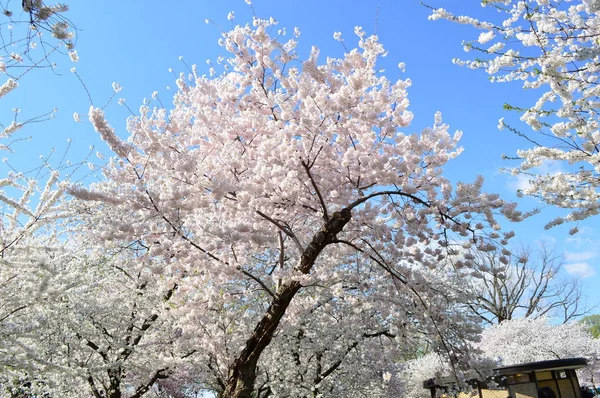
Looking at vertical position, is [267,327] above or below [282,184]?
below

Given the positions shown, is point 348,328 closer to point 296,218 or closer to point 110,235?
point 296,218

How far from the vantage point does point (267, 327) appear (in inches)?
247

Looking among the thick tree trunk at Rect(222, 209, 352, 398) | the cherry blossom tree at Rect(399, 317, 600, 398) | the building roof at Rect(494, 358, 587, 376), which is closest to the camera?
the thick tree trunk at Rect(222, 209, 352, 398)

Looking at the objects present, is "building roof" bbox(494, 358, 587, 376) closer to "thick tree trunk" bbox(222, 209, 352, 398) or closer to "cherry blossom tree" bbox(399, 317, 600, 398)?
"cherry blossom tree" bbox(399, 317, 600, 398)

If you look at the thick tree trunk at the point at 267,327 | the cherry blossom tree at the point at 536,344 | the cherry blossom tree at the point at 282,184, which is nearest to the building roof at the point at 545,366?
the cherry blossom tree at the point at 536,344

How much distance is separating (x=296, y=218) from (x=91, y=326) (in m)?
5.94

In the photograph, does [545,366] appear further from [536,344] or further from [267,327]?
[267,327]

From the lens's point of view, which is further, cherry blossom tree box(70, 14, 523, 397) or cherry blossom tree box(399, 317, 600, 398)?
cherry blossom tree box(399, 317, 600, 398)

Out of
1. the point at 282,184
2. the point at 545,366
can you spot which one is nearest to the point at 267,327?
the point at 282,184

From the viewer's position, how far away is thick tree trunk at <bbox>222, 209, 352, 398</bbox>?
622 centimetres

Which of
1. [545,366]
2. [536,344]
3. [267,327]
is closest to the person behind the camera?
[267,327]

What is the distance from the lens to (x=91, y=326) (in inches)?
396

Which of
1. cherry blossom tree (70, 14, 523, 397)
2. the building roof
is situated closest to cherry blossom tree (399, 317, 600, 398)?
the building roof

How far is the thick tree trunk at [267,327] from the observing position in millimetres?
6223
